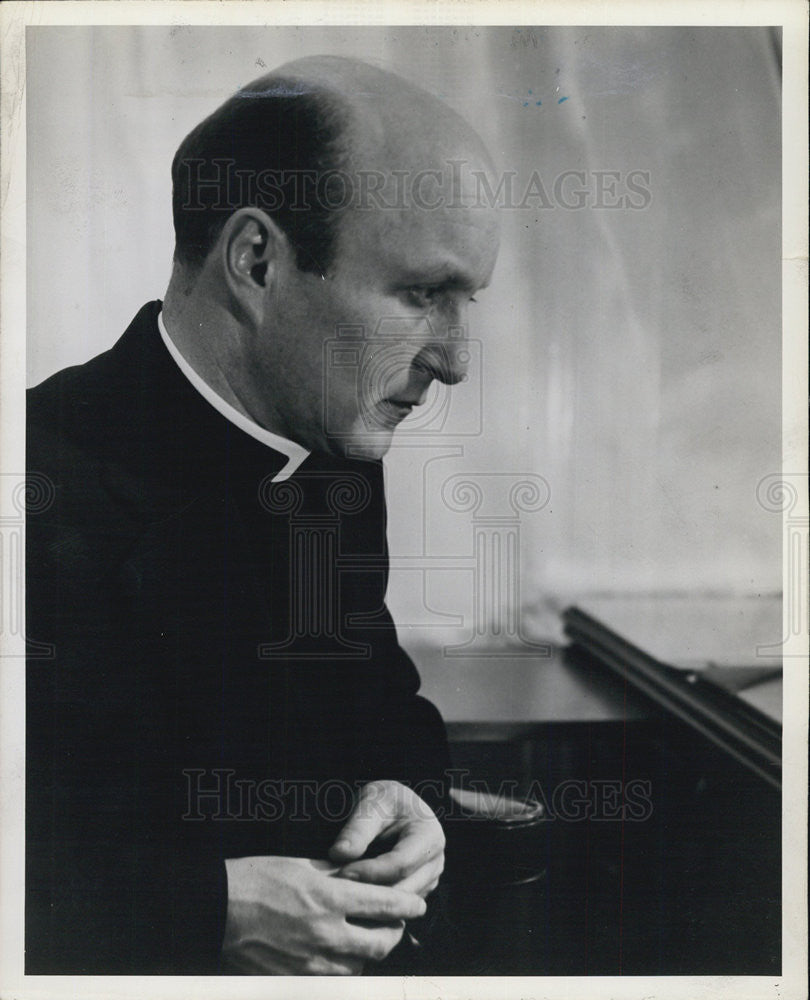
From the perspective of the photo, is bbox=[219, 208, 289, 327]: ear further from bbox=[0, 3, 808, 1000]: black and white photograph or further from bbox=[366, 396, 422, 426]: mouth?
bbox=[366, 396, 422, 426]: mouth

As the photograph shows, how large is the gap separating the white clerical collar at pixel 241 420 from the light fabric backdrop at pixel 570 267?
4.6 inches

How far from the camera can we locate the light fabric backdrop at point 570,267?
1566 mm

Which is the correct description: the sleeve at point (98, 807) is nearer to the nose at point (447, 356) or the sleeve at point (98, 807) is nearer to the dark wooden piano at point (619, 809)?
the dark wooden piano at point (619, 809)

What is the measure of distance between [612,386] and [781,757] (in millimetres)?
721

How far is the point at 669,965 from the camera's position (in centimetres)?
159

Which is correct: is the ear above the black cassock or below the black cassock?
Answer: above

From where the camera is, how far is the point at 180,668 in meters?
1.54

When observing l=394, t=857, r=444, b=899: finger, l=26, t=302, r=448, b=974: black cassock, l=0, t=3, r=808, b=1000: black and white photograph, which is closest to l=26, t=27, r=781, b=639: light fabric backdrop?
l=0, t=3, r=808, b=1000: black and white photograph

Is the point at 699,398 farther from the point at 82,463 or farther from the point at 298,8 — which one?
the point at 82,463

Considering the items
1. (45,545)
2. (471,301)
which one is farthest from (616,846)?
(45,545)

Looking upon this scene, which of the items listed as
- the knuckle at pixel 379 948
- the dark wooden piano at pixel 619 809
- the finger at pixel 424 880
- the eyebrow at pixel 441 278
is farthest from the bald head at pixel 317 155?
the knuckle at pixel 379 948

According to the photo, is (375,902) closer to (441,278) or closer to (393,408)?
(393,408)

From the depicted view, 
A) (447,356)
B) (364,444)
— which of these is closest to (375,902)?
(364,444)

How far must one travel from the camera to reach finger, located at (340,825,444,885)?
1523mm
